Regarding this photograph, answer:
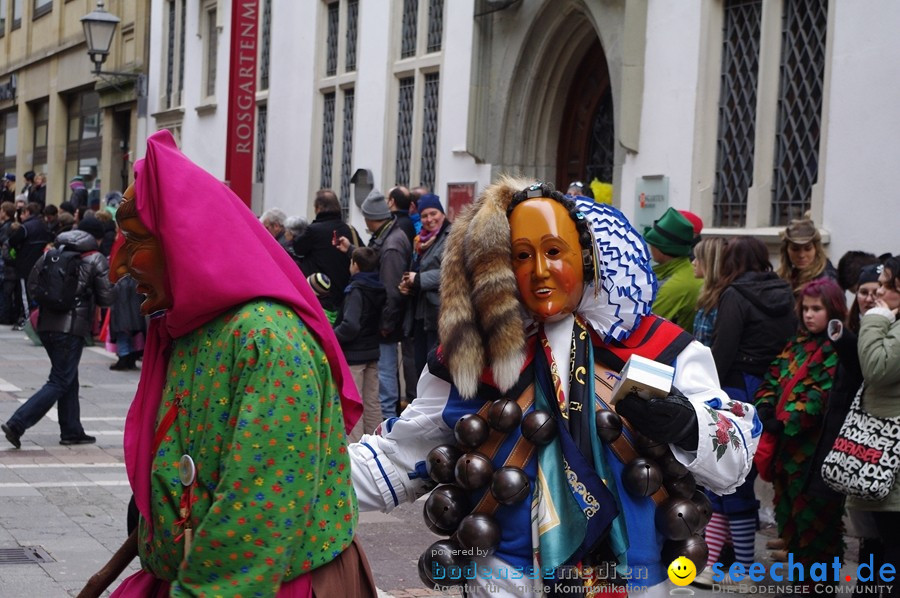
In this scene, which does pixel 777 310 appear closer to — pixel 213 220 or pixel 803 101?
pixel 803 101

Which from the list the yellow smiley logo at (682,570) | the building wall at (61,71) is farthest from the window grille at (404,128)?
the yellow smiley logo at (682,570)

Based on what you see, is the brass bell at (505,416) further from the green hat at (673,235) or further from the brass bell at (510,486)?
the green hat at (673,235)

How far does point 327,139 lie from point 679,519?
52.3 ft

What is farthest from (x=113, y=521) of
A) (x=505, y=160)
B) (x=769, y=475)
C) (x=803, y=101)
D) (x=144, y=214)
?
(x=505, y=160)

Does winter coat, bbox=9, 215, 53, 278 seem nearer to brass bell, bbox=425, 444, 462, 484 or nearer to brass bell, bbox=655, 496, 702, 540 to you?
brass bell, bbox=425, 444, 462, 484

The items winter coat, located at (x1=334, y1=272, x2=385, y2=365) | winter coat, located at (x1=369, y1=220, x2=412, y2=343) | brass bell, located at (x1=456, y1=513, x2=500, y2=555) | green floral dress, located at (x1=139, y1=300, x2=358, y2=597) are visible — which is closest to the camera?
green floral dress, located at (x1=139, y1=300, x2=358, y2=597)

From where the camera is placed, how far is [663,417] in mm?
3199

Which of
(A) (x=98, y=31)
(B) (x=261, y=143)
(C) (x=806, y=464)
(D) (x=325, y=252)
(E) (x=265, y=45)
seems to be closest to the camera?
(C) (x=806, y=464)

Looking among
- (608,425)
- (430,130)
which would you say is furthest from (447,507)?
(430,130)

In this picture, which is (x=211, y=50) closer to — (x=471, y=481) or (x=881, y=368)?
(x=881, y=368)

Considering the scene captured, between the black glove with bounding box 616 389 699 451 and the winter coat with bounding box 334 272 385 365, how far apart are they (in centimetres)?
661

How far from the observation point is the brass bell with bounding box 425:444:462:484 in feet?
11.1

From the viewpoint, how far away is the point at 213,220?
2.78m

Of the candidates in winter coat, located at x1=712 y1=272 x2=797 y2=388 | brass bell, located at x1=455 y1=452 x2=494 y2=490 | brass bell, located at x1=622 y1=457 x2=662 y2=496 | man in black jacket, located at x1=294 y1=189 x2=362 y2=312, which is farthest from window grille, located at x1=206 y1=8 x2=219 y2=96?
brass bell, located at x1=622 y1=457 x2=662 y2=496
